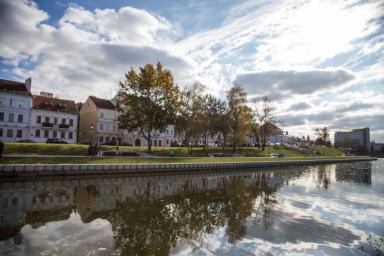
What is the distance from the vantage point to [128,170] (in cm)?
2889

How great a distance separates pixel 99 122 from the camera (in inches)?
2827

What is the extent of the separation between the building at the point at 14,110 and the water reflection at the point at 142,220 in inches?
1766

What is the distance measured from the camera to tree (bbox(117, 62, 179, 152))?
46.4 m

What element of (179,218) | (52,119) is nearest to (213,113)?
(52,119)

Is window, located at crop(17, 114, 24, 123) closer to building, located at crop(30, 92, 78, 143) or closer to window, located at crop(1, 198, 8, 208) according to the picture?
building, located at crop(30, 92, 78, 143)

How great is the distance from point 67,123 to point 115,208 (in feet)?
198

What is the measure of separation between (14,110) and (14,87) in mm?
5613

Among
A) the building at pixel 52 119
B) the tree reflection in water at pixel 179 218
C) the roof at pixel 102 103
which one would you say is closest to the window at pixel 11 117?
the building at pixel 52 119

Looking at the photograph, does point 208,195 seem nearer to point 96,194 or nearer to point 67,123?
point 96,194

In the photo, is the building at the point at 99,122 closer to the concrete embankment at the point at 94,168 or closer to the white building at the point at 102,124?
the white building at the point at 102,124

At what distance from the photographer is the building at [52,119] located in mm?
62406

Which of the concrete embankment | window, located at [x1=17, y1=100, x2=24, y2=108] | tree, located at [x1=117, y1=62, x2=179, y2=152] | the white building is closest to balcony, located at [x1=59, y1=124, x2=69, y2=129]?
the white building

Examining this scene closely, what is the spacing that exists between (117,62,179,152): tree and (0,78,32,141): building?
2783 cm

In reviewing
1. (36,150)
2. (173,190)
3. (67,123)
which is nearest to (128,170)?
(173,190)
